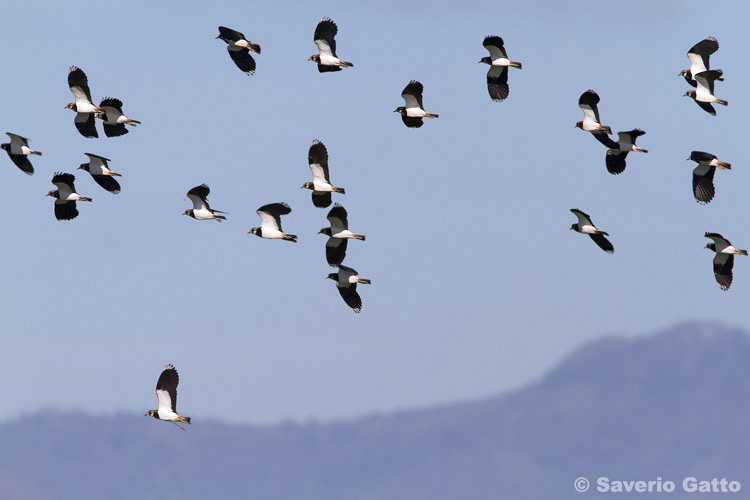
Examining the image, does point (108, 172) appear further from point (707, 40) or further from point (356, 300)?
point (707, 40)

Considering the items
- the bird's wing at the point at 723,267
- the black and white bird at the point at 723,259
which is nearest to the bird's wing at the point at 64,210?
the black and white bird at the point at 723,259

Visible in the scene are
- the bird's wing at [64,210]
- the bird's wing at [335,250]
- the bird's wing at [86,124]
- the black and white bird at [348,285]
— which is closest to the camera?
the bird's wing at [335,250]

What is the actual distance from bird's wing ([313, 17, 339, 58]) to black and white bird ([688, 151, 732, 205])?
660 inches

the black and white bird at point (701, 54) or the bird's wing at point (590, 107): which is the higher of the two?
the black and white bird at point (701, 54)

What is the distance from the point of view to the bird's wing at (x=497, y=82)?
66188 millimetres

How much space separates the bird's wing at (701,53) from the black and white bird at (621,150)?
413 cm

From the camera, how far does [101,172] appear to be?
66.3 metres

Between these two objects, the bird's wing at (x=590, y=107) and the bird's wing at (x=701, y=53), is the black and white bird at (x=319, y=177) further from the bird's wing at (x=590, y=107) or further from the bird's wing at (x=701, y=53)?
the bird's wing at (x=701, y=53)

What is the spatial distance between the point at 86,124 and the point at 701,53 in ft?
93.9

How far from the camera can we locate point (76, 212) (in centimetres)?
6750

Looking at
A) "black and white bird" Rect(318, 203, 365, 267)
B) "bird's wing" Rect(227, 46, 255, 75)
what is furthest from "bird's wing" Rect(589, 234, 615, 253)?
"bird's wing" Rect(227, 46, 255, 75)

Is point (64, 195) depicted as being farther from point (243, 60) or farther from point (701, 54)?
point (701, 54)

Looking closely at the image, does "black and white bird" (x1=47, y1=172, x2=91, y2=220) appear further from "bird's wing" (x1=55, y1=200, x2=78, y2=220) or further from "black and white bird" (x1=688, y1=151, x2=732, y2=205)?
"black and white bird" (x1=688, y1=151, x2=732, y2=205)

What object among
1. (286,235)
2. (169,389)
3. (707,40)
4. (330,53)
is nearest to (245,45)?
(330,53)
